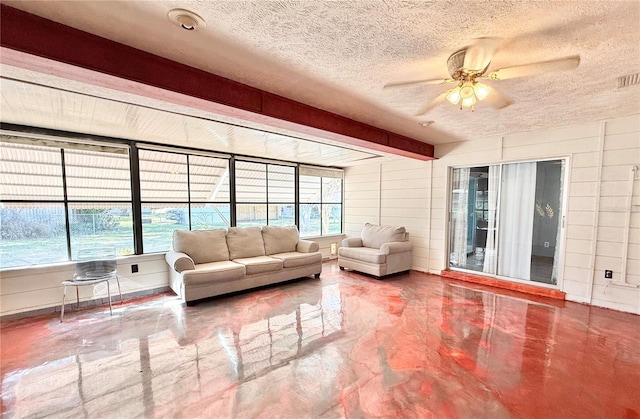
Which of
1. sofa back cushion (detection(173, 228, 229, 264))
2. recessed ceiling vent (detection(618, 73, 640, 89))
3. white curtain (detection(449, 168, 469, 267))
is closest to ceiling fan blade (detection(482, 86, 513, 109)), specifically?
recessed ceiling vent (detection(618, 73, 640, 89))

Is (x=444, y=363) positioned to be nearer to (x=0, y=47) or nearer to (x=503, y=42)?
(x=503, y=42)

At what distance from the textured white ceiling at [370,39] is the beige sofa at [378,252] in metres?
2.79

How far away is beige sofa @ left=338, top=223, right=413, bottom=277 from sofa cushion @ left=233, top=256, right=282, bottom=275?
A: 4.93ft

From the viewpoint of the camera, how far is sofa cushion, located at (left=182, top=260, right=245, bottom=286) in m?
3.39

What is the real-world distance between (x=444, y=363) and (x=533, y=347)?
976mm

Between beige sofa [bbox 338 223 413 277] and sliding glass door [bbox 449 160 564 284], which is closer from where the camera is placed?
sliding glass door [bbox 449 160 564 284]

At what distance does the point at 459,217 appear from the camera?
4.79 meters

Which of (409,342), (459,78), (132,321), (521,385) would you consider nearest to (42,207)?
(132,321)

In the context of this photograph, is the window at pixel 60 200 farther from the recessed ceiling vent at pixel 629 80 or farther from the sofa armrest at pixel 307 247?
the recessed ceiling vent at pixel 629 80

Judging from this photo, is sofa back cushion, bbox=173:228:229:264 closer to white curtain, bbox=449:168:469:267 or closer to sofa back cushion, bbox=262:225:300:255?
sofa back cushion, bbox=262:225:300:255

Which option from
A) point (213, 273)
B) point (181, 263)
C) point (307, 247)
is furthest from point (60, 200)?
point (307, 247)

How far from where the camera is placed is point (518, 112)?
307 centimetres

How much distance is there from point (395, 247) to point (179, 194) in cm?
382

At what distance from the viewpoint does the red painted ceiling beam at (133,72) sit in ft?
4.89
